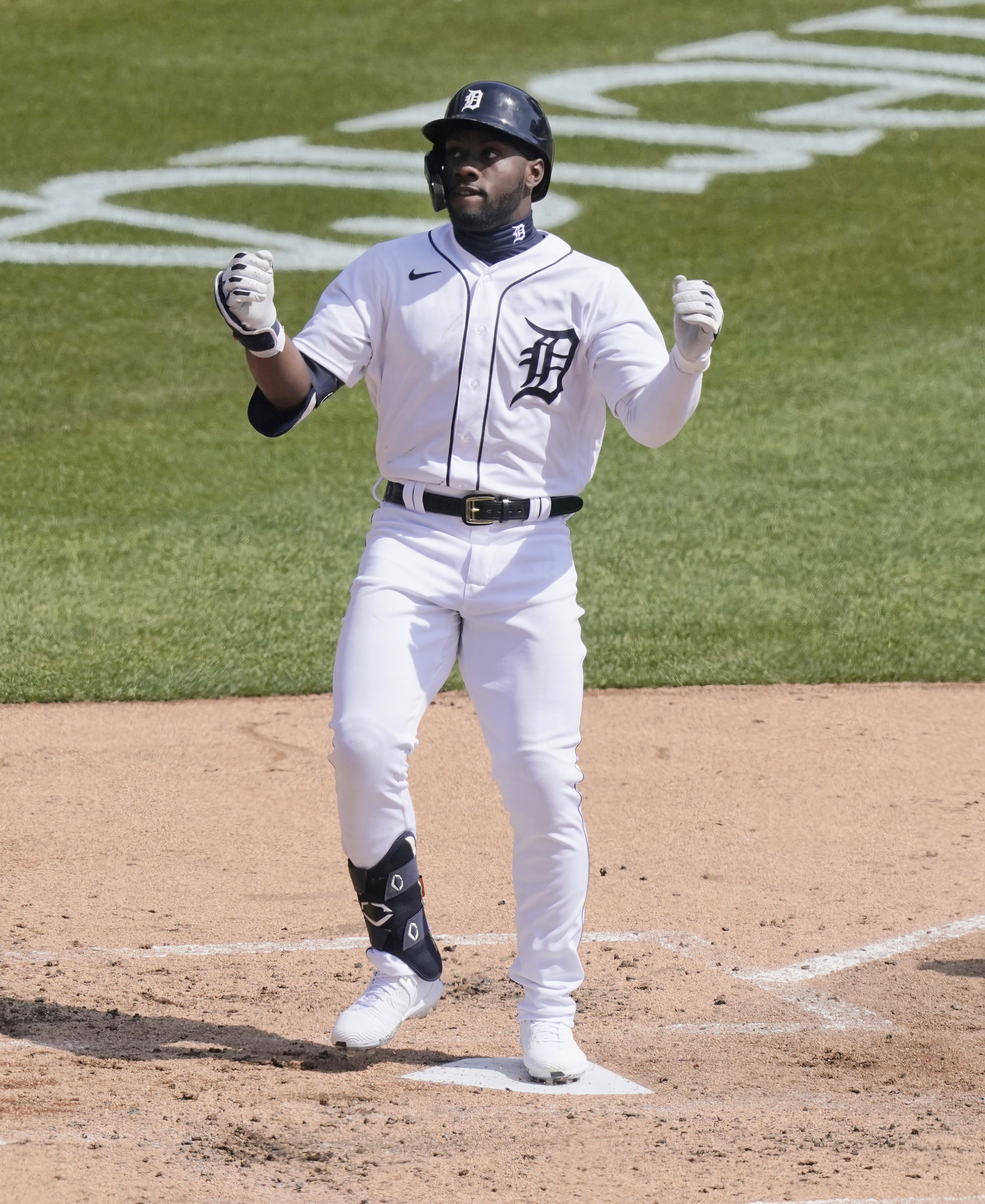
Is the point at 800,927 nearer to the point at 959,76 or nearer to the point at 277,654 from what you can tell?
the point at 277,654

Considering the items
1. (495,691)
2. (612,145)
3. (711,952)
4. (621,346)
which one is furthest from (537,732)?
(612,145)

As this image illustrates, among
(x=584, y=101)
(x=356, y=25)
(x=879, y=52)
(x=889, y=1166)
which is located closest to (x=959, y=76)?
(x=879, y=52)

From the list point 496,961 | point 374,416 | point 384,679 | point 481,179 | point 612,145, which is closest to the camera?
point 384,679

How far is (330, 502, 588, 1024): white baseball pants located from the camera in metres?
4.23

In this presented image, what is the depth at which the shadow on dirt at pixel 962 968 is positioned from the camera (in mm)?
5027

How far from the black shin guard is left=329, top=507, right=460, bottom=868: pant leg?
38 millimetres

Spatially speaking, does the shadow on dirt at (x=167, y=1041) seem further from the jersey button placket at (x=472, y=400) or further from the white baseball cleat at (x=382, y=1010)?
the jersey button placket at (x=472, y=400)

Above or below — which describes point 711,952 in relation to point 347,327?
below

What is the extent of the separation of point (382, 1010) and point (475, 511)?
1258 millimetres

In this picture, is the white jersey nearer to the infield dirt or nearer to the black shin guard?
→ the black shin guard

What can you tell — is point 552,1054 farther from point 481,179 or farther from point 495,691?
point 481,179

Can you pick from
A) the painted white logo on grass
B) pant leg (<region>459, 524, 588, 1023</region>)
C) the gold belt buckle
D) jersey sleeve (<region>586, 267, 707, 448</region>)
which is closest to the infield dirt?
pant leg (<region>459, 524, 588, 1023</region>)

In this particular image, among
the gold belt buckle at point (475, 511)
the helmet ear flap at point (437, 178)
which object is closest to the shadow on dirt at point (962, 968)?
the gold belt buckle at point (475, 511)

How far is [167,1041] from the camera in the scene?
4.50 metres
